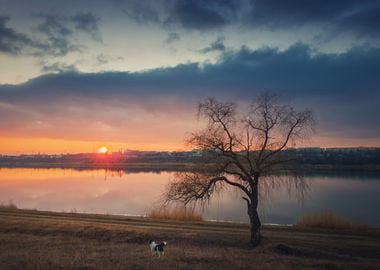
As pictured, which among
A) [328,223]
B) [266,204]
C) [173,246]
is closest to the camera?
[173,246]

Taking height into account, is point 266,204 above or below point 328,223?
below

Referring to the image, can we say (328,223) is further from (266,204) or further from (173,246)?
(266,204)

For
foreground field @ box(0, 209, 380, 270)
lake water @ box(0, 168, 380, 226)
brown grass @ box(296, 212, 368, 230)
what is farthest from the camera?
lake water @ box(0, 168, 380, 226)

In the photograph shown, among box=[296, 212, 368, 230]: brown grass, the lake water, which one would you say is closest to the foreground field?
box=[296, 212, 368, 230]: brown grass

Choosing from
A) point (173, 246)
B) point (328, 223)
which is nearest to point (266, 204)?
point (328, 223)

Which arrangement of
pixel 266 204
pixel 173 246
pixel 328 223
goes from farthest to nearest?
pixel 266 204, pixel 328 223, pixel 173 246

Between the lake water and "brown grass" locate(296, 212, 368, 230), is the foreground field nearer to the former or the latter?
"brown grass" locate(296, 212, 368, 230)

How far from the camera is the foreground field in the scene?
782 inches

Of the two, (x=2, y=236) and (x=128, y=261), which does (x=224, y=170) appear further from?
(x=2, y=236)

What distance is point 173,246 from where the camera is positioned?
84.8 ft

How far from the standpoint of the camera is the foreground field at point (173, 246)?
65.2ft

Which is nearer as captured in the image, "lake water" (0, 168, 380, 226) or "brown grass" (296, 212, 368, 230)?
"brown grass" (296, 212, 368, 230)

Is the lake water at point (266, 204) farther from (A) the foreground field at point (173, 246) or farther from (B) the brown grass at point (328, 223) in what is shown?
(A) the foreground field at point (173, 246)

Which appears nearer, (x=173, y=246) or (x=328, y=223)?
(x=173, y=246)
